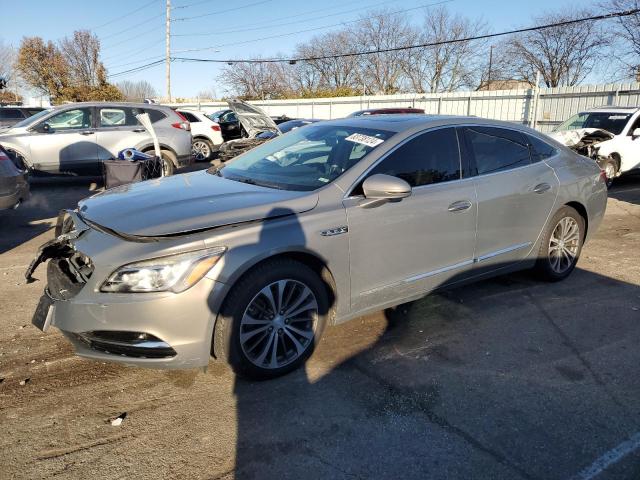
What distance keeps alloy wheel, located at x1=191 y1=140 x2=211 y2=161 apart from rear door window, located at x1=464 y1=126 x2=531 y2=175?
12853mm

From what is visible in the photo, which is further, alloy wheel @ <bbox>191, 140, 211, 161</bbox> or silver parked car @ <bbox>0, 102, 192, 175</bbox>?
alloy wheel @ <bbox>191, 140, 211, 161</bbox>

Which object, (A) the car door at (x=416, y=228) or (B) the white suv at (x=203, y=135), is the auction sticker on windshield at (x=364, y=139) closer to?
(A) the car door at (x=416, y=228)

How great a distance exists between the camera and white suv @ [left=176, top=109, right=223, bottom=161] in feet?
52.0

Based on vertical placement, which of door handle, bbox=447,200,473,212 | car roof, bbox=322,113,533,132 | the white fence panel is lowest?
door handle, bbox=447,200,473,212

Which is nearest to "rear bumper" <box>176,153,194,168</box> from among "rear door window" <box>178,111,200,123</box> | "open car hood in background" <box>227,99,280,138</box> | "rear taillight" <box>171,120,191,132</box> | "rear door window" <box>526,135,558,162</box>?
"rear taillight" <box>171,120,191,132</box>

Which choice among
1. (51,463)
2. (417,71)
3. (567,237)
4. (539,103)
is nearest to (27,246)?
(51,463)

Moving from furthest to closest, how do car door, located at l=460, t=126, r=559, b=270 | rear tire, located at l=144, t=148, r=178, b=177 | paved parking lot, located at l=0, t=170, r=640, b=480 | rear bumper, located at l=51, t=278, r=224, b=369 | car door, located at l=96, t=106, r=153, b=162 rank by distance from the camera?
1. rear tire, located at l=144, t=148, r=178, b=177
2. car door, located at l=96, t=106, r=153, b=162
3. car door, located at l=460, t=126, r=559, b=270
4. rear bumper, located at l=51, t=278, r=224, b=369
5. paved parking lot, located at l=0, t=170, r=640, b=480

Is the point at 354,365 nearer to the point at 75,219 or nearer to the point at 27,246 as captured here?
the point at 75,219

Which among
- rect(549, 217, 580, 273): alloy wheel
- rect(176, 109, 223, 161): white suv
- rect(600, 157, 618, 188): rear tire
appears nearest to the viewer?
rect(549, 217, 580, 273): alloy wheel

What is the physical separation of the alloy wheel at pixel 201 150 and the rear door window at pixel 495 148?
42.2ft

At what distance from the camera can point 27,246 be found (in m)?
6.32

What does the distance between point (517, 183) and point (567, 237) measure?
1.05 meters

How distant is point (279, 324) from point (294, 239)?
0.55 metres

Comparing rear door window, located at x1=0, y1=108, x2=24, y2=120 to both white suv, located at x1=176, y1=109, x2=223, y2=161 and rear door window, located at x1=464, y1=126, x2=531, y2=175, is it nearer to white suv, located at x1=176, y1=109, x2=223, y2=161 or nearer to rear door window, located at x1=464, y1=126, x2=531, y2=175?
white suv, located at x1=176, y1=109, x2=223, y2=161
